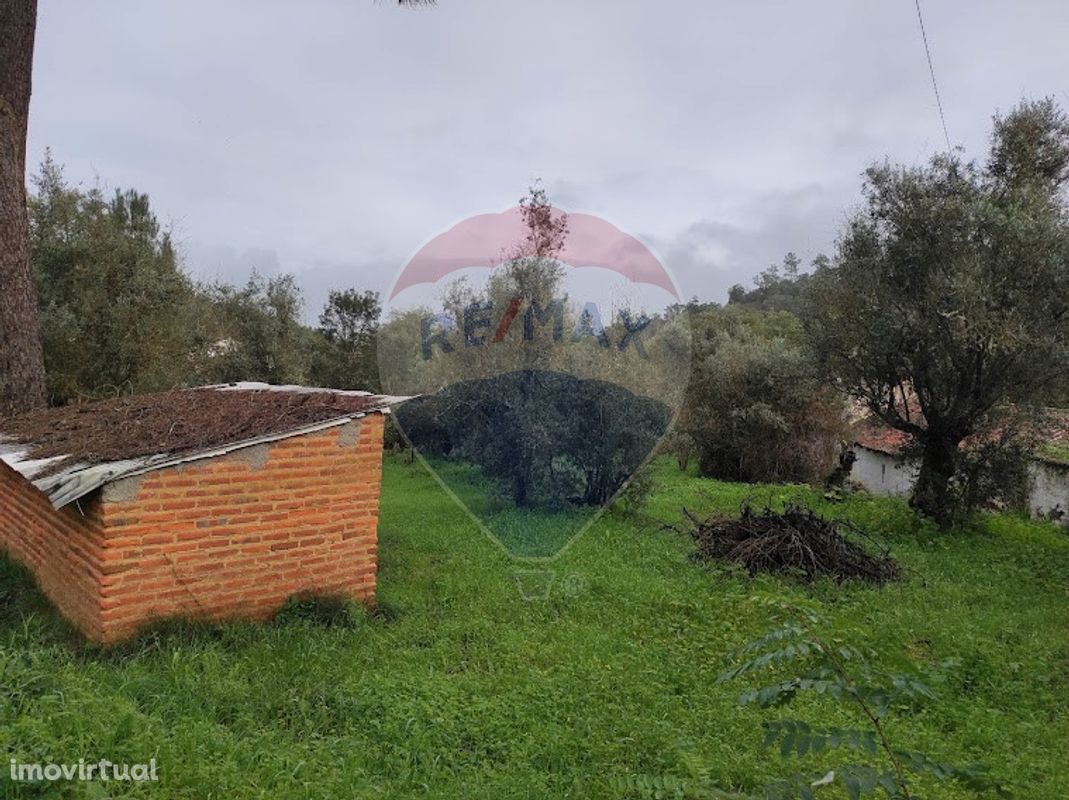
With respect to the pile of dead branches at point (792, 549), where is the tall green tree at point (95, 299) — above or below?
above

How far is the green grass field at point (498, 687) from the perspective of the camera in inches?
138

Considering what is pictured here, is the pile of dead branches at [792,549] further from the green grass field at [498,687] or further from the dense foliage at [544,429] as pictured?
the dense foliage at [544,429]

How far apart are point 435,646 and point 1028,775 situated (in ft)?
13.2

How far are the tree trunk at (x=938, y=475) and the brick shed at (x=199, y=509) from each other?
8.80 metres

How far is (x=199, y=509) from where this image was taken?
543 cm

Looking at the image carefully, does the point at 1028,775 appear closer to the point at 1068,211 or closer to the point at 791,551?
the point at 791,551

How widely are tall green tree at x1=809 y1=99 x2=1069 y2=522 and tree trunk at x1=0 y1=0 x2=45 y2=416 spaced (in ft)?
38.2

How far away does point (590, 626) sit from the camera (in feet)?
20.2

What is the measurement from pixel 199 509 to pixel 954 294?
30.3 feet

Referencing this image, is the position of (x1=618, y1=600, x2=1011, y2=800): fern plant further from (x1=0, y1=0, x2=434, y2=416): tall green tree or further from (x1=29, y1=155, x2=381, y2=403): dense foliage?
(x1=29, y1=155, x2=381, y2=403): dense foliage

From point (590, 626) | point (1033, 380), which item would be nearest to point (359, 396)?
point (590, 626)

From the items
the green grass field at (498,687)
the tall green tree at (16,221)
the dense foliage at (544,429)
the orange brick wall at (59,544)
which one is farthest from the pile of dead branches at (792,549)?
the tall green tree at (16,221)

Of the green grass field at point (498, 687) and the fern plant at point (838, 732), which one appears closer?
the fern plant at point (838, 732)

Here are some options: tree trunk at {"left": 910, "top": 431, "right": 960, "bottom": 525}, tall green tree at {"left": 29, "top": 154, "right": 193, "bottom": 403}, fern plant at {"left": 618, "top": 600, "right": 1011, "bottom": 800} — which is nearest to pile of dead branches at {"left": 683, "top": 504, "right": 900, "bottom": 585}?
tree trunk at {"left": 910, "top": 431, "right": 960, "bottom": 525}
